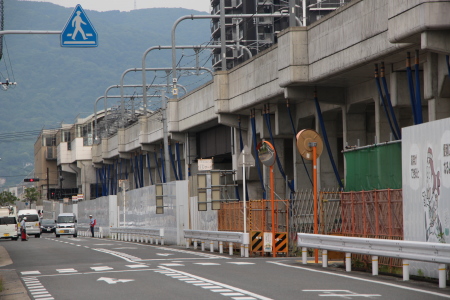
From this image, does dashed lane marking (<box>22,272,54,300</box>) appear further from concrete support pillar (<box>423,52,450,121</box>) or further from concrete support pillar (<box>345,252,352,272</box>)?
concrete support pillar (<box>423,52,450,121</box>)

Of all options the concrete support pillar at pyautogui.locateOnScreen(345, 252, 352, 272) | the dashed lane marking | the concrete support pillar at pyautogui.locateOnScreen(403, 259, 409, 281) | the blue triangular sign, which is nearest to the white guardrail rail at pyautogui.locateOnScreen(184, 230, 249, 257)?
the concrete support pillar at pyautogui.locateOnScreen(345, 252, 352, 272)

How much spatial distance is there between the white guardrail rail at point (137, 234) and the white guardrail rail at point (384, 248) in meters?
20.5

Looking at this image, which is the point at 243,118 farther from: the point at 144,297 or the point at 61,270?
the point at 144,297

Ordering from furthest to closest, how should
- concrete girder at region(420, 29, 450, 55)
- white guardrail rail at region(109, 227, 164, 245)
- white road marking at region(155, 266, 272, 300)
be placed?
white guardrail rail at region(109, 227, 164, 245) → concrete girder at region(420, 29, 450, 55) → white road marking at region(155, 266, 272, 300)

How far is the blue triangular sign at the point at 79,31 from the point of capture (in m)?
22.9

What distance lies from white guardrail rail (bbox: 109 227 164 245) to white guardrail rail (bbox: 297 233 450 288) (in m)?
20.5

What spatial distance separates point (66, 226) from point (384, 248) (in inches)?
2259

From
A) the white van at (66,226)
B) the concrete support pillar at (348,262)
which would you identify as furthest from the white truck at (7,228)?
the concrete support pillar at (348,262)

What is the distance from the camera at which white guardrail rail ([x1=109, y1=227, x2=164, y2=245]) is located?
138 ft

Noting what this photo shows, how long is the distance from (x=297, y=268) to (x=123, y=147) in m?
51.6

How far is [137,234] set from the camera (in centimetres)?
4884

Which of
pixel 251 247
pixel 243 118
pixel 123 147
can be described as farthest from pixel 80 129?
pixel 251 247

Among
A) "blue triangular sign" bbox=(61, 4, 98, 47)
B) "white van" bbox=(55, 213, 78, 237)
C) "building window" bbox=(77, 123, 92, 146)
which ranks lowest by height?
"white van" bbox=(55, 213, 78, 237)

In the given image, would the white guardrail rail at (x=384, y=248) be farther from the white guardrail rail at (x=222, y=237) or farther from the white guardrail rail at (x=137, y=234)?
the white guardrail rail at (x=137, y=234)
